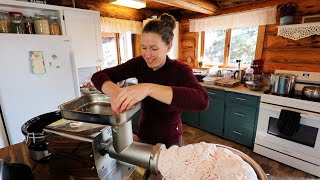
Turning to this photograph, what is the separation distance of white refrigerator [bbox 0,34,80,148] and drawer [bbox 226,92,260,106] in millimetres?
2186

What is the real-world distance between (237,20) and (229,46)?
489mm

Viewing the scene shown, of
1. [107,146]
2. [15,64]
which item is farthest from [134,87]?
[15,64]

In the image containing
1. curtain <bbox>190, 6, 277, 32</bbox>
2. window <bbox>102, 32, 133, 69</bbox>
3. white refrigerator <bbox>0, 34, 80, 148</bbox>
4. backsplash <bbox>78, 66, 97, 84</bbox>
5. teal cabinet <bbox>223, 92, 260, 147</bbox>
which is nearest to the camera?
white refrigerator <bbox>0, 34, 80, 148</bbox>

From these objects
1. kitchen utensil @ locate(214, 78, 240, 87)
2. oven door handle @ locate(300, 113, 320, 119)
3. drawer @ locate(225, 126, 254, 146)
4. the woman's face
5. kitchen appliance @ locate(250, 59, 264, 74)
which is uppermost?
the woman's face

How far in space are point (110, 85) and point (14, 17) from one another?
1.74m

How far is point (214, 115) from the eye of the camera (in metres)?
2.85

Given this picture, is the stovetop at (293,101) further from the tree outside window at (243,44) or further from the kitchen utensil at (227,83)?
the tree outside window at (243,44)

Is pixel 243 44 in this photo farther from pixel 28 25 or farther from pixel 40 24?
pixel 28 25

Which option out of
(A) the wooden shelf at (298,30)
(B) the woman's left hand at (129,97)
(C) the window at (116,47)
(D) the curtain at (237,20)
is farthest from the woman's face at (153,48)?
(C) the window at (116,47)

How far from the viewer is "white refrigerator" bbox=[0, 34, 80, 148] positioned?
5.52ft

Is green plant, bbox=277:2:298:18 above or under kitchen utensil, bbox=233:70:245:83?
above

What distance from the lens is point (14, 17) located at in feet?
6.00

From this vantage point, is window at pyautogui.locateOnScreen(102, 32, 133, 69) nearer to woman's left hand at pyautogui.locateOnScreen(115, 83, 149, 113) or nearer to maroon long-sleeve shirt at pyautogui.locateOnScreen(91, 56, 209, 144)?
maroon long-sleeve shirt at pyautogui.locateOnScreen(91, 56, 209, 144)

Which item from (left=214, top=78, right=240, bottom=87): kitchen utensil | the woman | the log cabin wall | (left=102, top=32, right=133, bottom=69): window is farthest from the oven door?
(left=102, top=32, right=133, bottom=69): window
